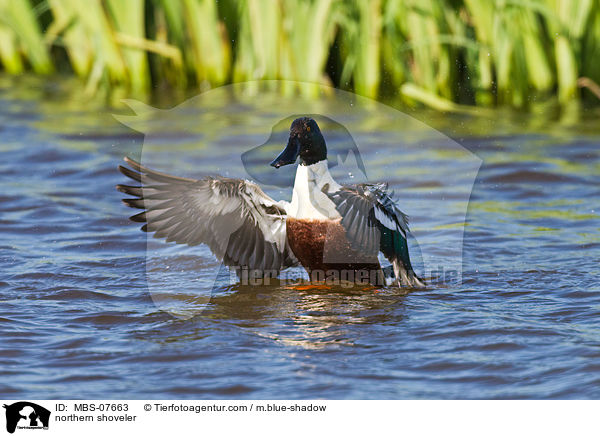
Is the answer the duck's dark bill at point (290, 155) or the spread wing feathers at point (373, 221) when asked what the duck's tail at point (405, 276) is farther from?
the duck's dark bill at point (290, 155)

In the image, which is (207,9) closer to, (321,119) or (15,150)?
(321,119)

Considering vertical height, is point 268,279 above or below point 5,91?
below

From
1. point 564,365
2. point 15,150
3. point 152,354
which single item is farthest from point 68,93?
point 564,365

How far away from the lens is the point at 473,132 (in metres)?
8.34

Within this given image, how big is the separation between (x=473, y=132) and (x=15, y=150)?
13.4 ft

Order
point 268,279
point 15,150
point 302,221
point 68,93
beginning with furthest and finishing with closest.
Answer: point 68,93 < point 15,150 < point 268,279 < point 302,221

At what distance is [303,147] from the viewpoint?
4.81 m

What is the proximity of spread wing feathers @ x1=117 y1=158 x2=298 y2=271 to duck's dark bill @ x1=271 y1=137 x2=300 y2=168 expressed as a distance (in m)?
0.20

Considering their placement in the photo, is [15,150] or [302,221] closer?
[302,221]
